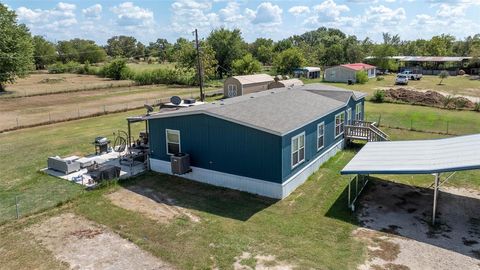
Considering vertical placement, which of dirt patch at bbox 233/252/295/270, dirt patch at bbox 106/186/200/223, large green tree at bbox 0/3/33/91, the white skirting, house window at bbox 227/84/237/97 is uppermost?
large green tree at bbox 0/3/33/91

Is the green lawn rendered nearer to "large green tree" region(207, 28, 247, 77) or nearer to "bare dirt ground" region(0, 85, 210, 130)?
"bare dirt ground" region(0, 85, 210, 130)

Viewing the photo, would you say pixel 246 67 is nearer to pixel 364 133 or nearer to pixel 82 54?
→ pixel 364 133

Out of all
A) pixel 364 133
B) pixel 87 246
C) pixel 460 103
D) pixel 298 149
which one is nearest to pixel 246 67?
pixel 460 103

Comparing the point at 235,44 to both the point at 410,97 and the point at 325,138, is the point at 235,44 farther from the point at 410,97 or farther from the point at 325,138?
the point at 325,138

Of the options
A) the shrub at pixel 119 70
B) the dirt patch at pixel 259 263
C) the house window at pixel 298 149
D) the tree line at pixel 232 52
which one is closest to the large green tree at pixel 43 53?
the tree line at pixel 232 52

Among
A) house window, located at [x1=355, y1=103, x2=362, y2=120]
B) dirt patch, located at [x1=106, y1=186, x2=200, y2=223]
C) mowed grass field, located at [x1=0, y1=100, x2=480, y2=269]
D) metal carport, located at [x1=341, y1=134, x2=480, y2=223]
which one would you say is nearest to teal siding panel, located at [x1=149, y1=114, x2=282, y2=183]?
mowed grass field, located at [x1=0, y1=100, x2=480, y2=269]

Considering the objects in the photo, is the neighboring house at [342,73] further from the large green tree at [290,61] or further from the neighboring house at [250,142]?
the neighboring house at [250,142]
